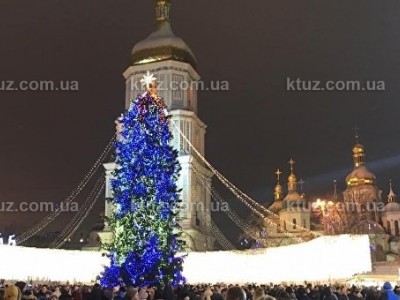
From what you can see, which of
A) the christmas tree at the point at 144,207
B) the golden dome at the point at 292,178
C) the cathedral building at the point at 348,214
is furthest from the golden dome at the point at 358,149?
the christmas tree at the point at 144,207

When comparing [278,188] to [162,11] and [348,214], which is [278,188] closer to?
[348,214]

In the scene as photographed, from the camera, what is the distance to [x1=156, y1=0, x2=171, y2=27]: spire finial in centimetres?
4606

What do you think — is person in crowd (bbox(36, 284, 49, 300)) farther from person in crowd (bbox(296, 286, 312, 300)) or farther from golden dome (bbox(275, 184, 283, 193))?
golden dome (bbox(275, 184, 283, 193))

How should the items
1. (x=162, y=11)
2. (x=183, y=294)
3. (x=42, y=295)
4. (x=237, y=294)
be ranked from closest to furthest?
(x=237, y=294) < (x=42, y=295) < (x=183, y=294) < (x=162, y=11)

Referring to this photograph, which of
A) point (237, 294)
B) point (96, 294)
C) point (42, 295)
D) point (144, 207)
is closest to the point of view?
point (237, 294)

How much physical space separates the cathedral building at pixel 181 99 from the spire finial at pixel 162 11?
0.21 metres

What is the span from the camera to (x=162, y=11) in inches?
1836

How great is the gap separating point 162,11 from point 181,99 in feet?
31.4

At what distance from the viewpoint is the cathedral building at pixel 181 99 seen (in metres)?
39.6

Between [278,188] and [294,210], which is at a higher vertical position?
[278,188]

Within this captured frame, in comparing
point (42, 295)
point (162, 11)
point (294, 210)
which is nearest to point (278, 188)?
point (294, 210)

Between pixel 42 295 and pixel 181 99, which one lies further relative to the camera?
pixel 181 99

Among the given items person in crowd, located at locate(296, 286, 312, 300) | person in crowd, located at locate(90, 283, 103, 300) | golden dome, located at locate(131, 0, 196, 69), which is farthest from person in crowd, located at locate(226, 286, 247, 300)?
golden dome, located at locate(131, 0, 196, 69)

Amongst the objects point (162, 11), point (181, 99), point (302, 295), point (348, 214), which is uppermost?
point (162, 11)
